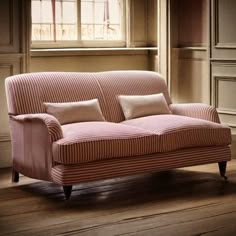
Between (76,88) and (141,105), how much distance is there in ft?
1.79

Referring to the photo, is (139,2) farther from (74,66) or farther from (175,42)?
(74,66)

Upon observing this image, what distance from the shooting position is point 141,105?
5.00 metres

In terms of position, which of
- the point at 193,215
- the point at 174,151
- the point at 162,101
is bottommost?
the point at 193,215

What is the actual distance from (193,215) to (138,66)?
115 inches

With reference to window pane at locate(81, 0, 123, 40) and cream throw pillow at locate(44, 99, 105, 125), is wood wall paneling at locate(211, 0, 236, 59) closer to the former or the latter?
window pane at locate(81, 0, 123, 40)

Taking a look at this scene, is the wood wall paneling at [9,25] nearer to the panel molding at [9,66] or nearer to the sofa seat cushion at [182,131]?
the panel molding at [9,66]

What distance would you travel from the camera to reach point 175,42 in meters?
6.23

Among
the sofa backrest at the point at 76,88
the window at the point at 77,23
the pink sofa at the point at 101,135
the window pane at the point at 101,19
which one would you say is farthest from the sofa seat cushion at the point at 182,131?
the window pane at the point at 101,19

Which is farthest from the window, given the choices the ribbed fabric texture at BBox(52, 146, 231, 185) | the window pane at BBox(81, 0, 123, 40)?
the ribbed fabric texture at BBox(52, 146, 231, 185)

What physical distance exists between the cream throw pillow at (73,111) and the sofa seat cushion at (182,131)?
0.98 ft

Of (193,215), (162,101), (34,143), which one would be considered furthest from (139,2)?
(193,215)

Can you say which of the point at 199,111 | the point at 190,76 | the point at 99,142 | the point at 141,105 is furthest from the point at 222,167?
the point at 190,76

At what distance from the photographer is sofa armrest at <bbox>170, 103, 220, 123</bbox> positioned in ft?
16.3

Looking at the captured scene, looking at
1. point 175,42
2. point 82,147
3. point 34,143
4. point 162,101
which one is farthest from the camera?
point 175,42
